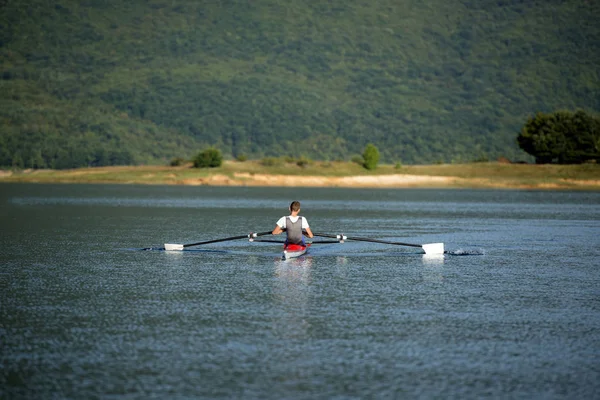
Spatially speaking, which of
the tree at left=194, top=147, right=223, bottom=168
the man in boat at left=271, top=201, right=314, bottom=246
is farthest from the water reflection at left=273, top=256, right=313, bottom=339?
the tree at left=194, top=147, right=223, bottom=168

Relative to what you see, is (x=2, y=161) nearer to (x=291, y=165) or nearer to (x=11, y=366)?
(x=291, y=165)

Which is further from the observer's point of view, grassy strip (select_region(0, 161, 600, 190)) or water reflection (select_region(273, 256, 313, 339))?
grassy strip (select_region(0, 161, 600, 190))

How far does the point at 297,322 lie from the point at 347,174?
134m

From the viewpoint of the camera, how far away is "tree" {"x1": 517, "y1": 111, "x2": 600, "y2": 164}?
483ft

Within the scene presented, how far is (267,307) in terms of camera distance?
60.2ft

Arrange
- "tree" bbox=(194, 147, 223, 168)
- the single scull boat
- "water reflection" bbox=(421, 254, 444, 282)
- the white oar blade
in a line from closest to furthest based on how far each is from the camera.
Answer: "water reflection" bbox=(421, 254, 444, 282)
the single scull boat
the white oar blade
"tree" bbox=(194, 147, 223, 168)

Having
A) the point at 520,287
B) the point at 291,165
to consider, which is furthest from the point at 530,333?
the point at 291,165

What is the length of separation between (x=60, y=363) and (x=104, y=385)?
1.42m

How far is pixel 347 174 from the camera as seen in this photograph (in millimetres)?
150375

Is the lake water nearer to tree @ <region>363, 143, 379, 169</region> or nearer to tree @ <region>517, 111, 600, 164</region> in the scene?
tree @ <region>363, 143, 379, 169</region>

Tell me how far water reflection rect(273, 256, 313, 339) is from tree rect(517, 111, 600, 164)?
12568 centimetres

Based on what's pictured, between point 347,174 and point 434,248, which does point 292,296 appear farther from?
point 347,174

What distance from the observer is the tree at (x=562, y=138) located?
483 feet

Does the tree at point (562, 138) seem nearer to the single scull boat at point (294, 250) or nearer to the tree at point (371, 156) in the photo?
the tree at point (371, 156)
